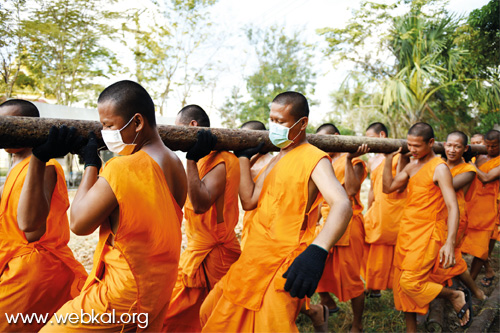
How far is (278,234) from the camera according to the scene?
2.56 m

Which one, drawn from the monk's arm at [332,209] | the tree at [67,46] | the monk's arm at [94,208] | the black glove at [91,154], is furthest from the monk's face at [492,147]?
the tree at [67,46]

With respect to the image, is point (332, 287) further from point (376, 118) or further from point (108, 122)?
point (376, 118)

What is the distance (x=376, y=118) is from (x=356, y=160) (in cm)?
2100

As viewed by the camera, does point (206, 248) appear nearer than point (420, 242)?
Yes

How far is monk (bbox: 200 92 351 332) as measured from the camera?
2.44 meters

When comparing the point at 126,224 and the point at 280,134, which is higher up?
the point at 280,134

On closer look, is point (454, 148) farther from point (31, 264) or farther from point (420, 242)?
point (31, 264)

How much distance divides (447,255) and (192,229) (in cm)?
264

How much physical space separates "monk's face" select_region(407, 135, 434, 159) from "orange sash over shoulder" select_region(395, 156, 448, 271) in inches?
5.4

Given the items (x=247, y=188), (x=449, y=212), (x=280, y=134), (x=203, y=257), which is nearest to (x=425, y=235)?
(x=449, y=212)

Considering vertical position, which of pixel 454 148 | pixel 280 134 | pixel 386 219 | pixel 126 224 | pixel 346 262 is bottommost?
pixel 346 262

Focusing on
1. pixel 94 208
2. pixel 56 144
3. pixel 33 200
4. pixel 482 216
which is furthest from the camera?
pixel 482 216

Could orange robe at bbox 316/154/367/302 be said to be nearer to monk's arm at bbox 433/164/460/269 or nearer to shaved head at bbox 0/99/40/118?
monk's arm at bbox 433/164/460/269

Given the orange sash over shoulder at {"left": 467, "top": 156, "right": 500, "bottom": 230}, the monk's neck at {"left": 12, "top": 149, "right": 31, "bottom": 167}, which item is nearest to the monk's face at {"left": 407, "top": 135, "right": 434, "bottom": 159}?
the orange sash over shoulder at {"left": 467, "top": 156, "right": 500, "bottom": 230}
